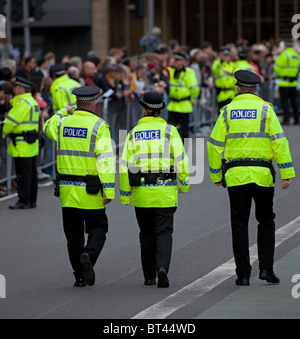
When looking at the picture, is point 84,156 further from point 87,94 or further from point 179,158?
point 179,158

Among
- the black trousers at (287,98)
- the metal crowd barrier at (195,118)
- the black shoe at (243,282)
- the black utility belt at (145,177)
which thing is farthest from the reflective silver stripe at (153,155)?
the black trousers at (287,98)

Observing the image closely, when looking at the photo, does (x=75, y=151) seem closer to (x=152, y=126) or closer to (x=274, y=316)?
(x=152, y=126)

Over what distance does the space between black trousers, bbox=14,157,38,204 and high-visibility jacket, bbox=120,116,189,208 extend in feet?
17.5

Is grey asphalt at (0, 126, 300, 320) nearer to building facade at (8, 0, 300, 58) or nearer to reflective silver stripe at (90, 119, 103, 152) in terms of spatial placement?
reflective silver stripe at (90, 119, 103, 152)

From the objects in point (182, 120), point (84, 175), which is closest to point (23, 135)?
point (84, 175)

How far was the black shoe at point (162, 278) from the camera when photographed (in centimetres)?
958

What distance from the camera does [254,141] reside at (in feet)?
31.3

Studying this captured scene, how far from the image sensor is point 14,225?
13820mm

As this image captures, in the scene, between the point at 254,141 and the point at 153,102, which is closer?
the point at 254,141

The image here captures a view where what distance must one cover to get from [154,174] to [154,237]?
1.84ft

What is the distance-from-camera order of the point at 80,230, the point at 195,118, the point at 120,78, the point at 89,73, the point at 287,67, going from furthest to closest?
the point at 287,67
the point at 195,118
the point at 120,78
the point at 89,73
the point at 80,230

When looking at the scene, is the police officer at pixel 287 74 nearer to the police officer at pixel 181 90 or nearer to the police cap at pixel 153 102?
the police officer at pixel 181 90

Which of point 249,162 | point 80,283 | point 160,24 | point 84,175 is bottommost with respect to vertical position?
point 80,283

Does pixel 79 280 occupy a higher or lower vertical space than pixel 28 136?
lower
